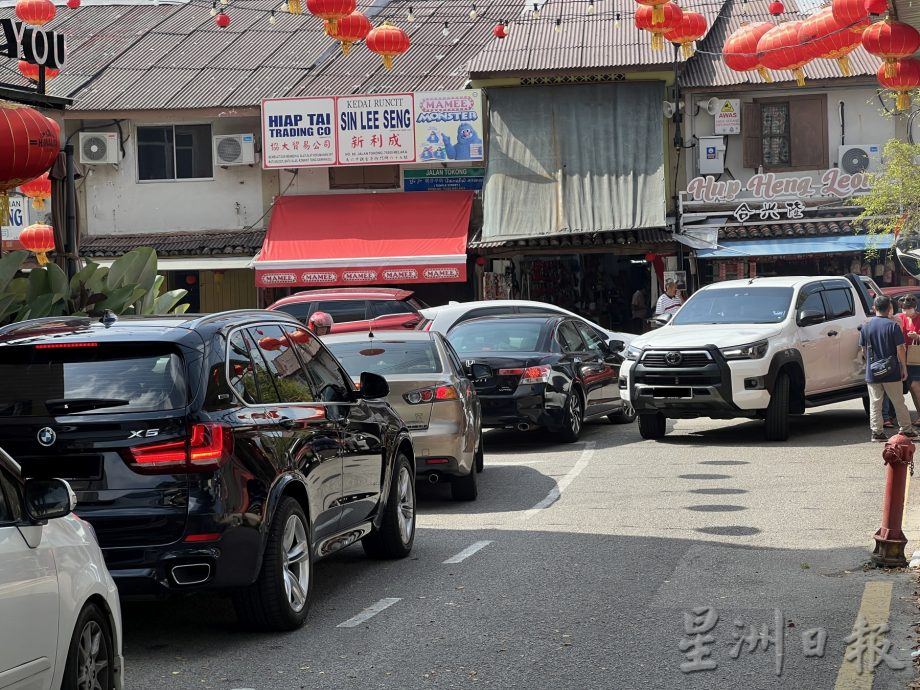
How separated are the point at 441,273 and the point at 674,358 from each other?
42.8 feet

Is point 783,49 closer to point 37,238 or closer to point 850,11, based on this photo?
point 850,11

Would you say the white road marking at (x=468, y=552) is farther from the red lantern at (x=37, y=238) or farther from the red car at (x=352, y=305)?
the red lantern at (x=37, y=238)

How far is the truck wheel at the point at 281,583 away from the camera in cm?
706

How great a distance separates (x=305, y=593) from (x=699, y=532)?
3.92 meters

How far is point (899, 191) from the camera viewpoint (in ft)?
79.7

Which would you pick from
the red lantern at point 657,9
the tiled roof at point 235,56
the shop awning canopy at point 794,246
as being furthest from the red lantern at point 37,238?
the red lantern at point 657,9

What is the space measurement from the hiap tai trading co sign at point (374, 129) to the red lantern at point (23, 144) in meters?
19.8

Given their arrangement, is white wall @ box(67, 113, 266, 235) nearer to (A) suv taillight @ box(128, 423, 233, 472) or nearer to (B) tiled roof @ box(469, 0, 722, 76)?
(B) tiled roof @ box(469, 0, 722, 76)

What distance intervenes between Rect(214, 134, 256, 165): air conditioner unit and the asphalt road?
19.5 meters

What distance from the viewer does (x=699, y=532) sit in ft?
34.0

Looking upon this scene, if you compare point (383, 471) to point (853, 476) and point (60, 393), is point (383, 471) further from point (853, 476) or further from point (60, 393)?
point (853, 476)

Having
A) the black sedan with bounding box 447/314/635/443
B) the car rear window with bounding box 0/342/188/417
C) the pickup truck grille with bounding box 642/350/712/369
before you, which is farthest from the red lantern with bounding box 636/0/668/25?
the car rear window with bounding box 0/342/188/417

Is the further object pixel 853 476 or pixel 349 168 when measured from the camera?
pixel 349 168

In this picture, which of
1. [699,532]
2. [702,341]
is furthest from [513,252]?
[699,532]
